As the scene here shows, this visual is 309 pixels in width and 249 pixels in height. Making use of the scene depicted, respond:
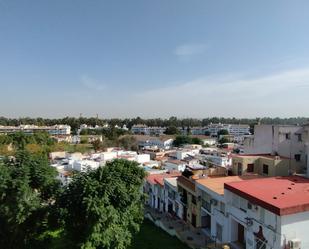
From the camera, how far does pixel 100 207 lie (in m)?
16.2

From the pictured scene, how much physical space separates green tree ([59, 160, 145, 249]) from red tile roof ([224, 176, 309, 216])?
6809 millimetres

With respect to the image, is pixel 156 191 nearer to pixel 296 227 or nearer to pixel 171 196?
pixel 171 196

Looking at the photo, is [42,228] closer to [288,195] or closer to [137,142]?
[288,195]

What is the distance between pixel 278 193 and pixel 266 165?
8.55 metres

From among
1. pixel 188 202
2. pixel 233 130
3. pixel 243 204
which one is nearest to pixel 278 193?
pixel 243 204

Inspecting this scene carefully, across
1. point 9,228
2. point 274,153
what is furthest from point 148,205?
point 9,228

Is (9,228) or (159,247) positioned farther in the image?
(159,247)

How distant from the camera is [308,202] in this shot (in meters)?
16.4

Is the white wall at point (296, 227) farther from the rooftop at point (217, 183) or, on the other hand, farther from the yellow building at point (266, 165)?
the yellow building at point (266, 165)

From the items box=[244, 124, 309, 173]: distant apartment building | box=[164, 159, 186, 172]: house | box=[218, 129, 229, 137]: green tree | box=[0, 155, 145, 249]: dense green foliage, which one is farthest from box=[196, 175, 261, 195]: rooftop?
box=[218, 129, 229, 137]: green tree

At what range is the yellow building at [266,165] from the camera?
85.0ft

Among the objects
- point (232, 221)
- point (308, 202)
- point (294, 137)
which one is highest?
point (294, 137)

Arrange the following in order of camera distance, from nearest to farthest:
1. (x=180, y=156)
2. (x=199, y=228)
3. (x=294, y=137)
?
(x=199, y=228), (x=294, y=137), (x=180, y=156)

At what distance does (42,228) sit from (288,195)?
592 inches
